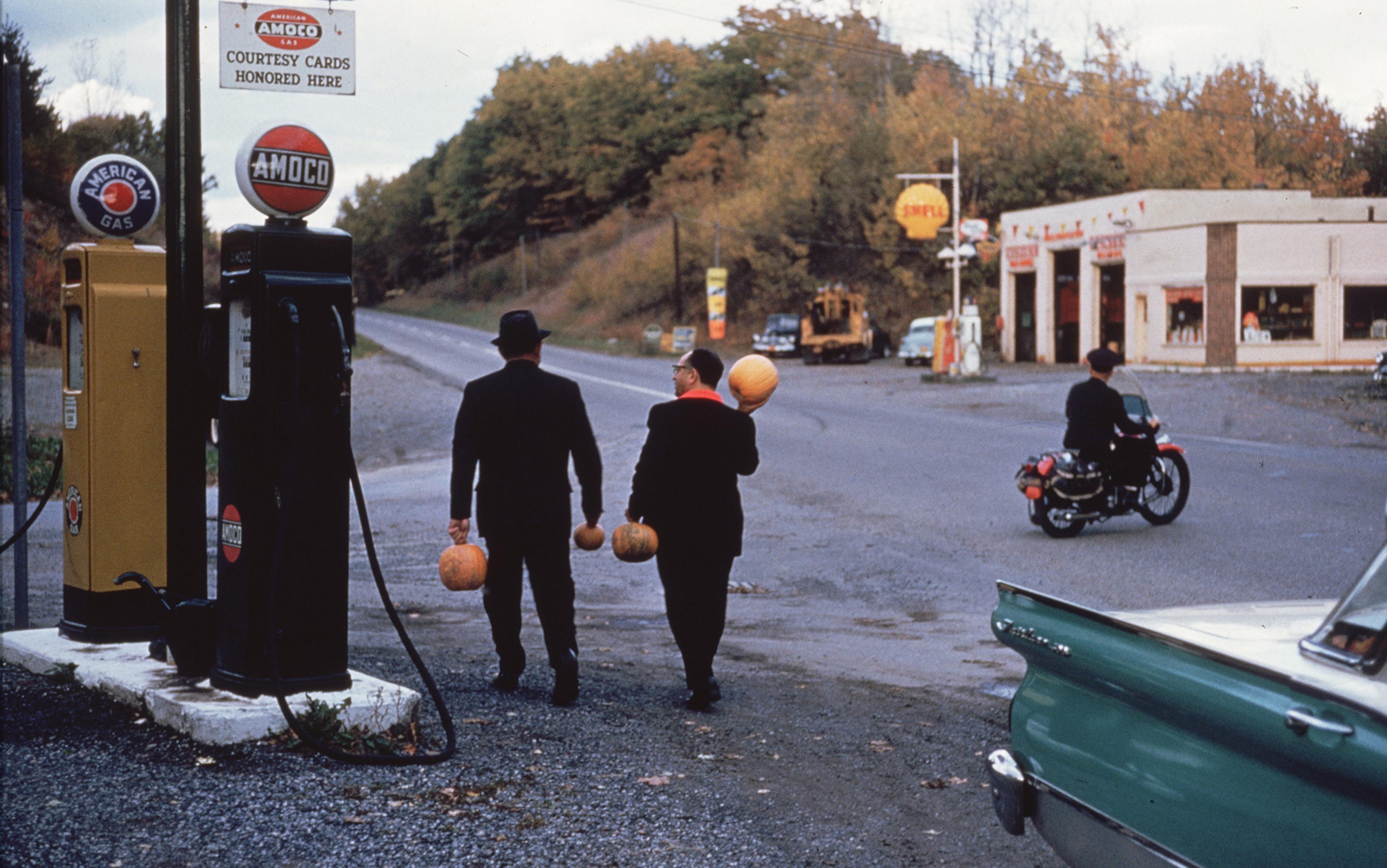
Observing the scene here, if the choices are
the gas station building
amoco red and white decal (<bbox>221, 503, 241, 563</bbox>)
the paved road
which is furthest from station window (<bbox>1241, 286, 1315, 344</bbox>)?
amoco red and white decal (<bbox>221, 503, 241, 563</bbox>)

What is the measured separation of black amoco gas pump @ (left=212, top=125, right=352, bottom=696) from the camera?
530 centimetres

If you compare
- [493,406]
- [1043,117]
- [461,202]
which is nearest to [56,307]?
[493,406]

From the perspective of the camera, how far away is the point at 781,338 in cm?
5578

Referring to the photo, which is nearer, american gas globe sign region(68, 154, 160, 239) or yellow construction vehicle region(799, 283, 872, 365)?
american gas globe sign region(68, 154, 160, 239)

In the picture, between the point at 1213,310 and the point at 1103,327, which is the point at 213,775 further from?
the point at 1103,327

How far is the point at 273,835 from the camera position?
4.31 m

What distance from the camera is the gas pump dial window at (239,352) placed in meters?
5.46

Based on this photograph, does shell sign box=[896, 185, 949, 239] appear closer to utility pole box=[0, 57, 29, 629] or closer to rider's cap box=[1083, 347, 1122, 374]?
rider's cap box=[1083, 347, 1122, 374]

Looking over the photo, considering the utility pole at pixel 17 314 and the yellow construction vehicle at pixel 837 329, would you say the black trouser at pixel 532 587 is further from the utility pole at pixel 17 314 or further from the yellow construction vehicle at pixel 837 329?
the yellow construction vehicle at pixel 837 329

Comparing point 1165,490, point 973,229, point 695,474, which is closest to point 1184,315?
point 973,229

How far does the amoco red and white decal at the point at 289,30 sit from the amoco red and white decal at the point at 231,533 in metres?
1.84

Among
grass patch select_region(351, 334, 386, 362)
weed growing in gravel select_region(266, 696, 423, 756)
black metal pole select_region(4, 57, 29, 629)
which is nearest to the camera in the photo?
weed growing in gravel select_region(266, 696, 423, 756)

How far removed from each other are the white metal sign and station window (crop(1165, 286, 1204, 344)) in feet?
117

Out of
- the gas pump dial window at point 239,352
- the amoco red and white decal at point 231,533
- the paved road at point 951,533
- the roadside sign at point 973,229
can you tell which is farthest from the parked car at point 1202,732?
the roadside sign at point 973,229
